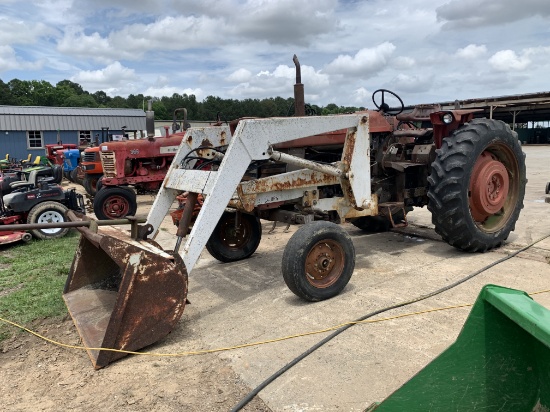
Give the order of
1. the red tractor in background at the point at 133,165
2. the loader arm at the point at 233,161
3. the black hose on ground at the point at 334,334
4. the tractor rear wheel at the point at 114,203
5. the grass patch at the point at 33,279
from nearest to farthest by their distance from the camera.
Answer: the black hose on ground at the point at 334,334
the loader arm at the point at 233,161
the grass patch at the point at 33,279
the tractor rear wheel at the point at 114,203
the red tractor in background at the point at 133,165

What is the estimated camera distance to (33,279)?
512 centimetres

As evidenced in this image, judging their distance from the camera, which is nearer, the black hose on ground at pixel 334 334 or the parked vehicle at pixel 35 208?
the black hose on ground at pixel 334 334

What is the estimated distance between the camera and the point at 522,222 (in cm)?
706

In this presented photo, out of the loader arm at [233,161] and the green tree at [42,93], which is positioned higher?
the green tree at [42,93]

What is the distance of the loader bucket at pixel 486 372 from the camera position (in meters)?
1.77

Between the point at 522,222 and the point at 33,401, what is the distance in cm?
689

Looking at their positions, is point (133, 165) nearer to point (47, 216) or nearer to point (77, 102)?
point (47, 216)

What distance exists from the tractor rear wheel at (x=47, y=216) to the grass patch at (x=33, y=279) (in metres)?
0.13

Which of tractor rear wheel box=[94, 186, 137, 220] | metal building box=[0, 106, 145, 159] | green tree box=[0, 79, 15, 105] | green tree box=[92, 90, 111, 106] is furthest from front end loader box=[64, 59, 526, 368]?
green tree box=[92, 90, 111, 106]

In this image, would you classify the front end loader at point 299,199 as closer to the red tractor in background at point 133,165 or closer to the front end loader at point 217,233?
the front end loader at point 217,233

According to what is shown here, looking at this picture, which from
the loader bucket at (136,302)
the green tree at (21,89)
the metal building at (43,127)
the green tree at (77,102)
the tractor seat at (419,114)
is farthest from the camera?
the green tree at (77,102)

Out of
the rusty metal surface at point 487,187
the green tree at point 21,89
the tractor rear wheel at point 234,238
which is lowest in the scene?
the tractor rear wheel at point 234,238

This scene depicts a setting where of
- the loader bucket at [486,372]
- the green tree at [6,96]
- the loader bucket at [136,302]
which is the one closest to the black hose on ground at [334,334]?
the loader bucket at [136,302]

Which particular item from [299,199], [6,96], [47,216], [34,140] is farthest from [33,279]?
[6,96]
